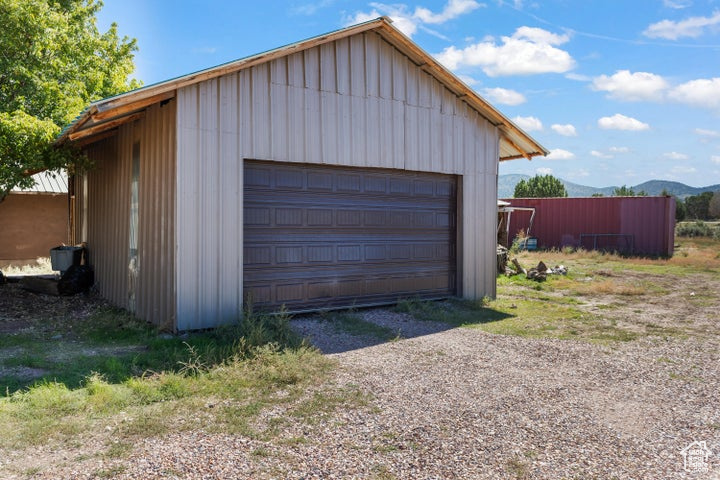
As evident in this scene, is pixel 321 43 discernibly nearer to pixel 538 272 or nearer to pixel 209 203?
pixel 209 203

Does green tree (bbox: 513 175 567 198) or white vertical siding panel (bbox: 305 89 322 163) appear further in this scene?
green tree (bbox: 513 175 567 198)

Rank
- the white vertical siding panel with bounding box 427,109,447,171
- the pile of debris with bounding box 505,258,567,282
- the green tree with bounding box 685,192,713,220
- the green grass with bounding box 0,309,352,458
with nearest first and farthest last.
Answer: the green grass with bounding box 0,309,352,458 < the white vertical siding panel with bounding box 427,109,447,171 < the pile of debris with bounding box 505,258,567,282 < the green tree with bounding box 685,192,713,220

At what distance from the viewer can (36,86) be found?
1060cm

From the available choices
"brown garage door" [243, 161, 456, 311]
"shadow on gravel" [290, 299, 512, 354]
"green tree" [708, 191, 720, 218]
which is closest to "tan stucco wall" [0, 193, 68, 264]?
"brown garage door" [243, 161, 456, 311]

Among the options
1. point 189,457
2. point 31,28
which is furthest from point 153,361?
point 31,28

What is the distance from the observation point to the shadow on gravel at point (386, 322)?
7.31m

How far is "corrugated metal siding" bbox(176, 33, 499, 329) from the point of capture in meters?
7.42

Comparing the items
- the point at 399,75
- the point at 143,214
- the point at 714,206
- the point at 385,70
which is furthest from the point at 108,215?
the point at 714,206

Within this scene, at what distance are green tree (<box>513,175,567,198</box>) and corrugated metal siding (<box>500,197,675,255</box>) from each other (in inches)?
848

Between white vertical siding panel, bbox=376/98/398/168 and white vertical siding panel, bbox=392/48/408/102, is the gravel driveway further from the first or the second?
white vertical siding panel, bbox=392/48/408/102

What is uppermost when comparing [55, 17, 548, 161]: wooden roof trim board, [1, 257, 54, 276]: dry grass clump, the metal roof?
[55, 17, 548, 161]: wooden roof trim board

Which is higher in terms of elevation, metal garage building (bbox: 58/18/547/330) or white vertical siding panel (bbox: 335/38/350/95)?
white vertical siding panel (bbox: 335/38/350/95)

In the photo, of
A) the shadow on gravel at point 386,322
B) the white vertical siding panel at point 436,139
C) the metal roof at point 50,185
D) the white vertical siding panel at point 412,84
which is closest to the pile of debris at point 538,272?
the shadow on gravel at point 386,322

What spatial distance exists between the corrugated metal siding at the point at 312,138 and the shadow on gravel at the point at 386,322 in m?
1.02
